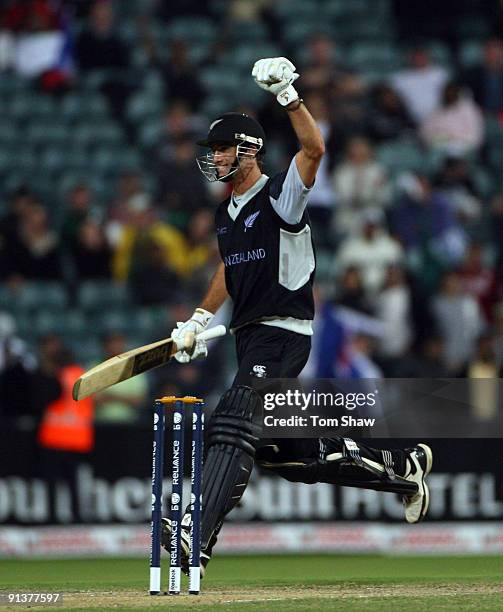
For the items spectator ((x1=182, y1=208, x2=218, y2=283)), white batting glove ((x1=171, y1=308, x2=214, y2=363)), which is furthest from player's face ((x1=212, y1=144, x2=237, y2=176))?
spectator ((x1=182, y1=208, x2=218, y2=283))

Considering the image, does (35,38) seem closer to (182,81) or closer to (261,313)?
(182,81)

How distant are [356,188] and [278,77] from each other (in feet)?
22.8

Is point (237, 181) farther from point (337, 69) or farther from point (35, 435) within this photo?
point (337, 69)

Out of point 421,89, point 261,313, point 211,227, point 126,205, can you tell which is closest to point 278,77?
point 261,313

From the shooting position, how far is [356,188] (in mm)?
13156

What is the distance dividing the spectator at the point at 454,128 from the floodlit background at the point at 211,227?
16mm

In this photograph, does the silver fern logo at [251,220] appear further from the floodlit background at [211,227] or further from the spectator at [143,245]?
the spectator at [143,245]

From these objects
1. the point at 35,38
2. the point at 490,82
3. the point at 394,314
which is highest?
the point at 35,38

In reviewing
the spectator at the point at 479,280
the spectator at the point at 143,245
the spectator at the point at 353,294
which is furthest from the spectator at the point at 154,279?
the spectator at the point at 479,280

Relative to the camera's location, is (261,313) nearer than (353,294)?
Yes

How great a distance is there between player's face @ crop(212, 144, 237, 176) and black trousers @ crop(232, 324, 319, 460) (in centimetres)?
70

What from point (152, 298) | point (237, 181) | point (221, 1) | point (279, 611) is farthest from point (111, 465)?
point (221, 1)

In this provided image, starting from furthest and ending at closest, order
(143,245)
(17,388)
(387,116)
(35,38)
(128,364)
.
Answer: (35,38), (387,116), (143,245), (17,388), (128,364)

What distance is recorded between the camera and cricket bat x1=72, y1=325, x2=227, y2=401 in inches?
255
